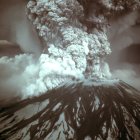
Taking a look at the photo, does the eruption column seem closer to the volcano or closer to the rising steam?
the rising steam

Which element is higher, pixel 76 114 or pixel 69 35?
pixel 69 35

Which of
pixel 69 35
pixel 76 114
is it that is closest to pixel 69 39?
pixel 69 35

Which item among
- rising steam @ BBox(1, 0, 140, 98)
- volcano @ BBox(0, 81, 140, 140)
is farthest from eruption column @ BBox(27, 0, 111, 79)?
volcano @ BBox(0, 81, 140, 140)

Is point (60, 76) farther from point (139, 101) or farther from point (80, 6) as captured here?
point (139, 101)

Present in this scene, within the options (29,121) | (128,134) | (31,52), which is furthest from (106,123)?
(31,52)

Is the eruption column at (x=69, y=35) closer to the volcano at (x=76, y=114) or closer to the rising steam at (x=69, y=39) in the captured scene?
the rising steam at (x=69, y=39)

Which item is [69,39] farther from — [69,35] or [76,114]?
[76,114]

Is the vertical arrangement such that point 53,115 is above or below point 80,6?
below

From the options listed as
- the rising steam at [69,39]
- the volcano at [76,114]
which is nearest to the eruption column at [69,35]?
the rising steam at [69,39]

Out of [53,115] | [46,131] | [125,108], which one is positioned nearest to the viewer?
[46,131]
